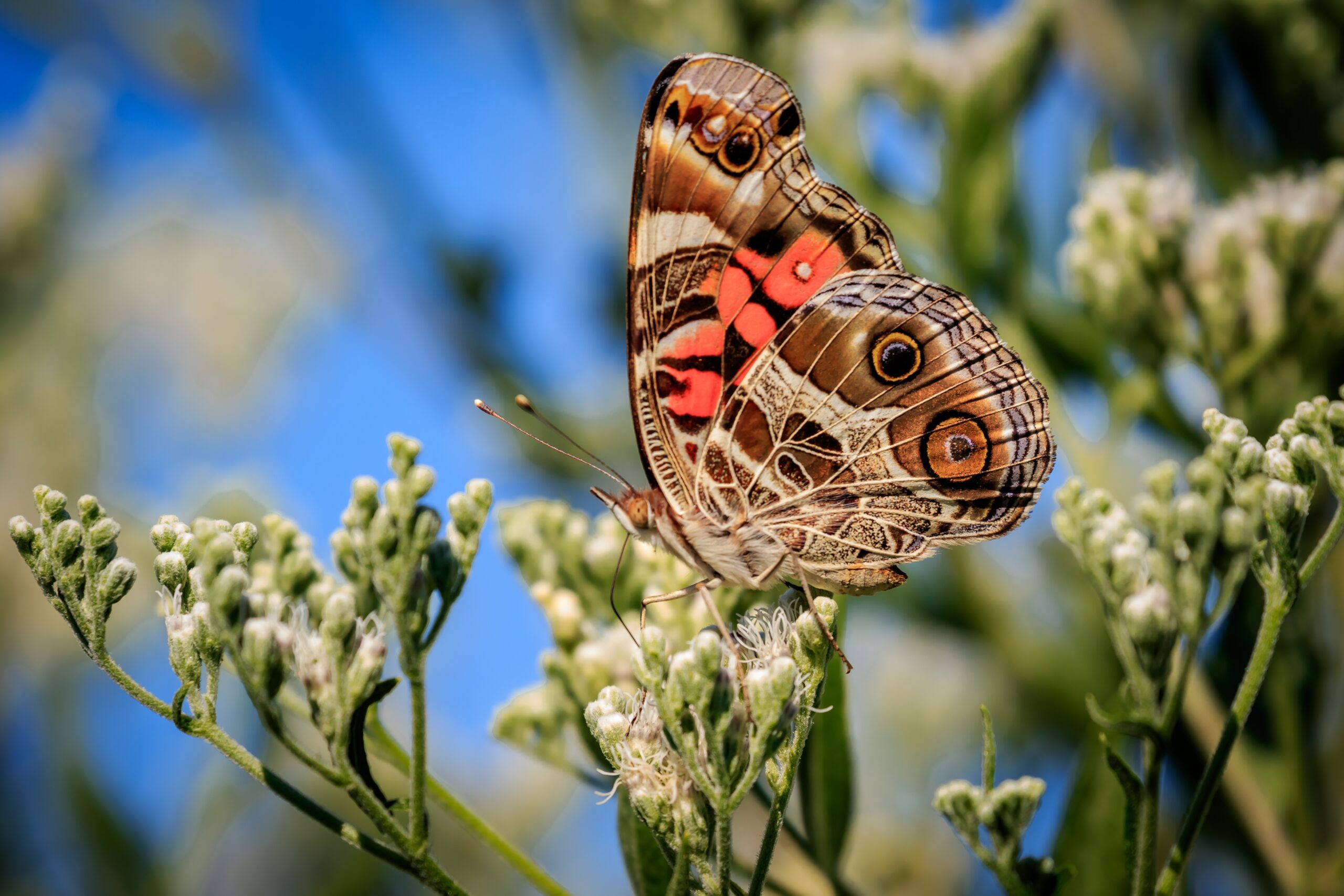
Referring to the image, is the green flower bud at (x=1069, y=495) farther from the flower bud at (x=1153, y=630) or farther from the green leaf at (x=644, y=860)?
the green leaf at (x=644, y=860)

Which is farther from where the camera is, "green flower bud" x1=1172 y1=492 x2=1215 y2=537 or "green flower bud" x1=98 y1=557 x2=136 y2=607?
"green flower bud" x1=98 y1=557 x2=136 y2=607

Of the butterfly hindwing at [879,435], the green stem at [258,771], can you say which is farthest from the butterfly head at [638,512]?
the green stem at [258,771]

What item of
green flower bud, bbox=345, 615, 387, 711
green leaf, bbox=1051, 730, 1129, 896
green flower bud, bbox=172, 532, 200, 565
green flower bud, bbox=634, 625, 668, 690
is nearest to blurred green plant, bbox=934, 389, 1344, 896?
green leaf, bbox=1051, 730, 1129, 896

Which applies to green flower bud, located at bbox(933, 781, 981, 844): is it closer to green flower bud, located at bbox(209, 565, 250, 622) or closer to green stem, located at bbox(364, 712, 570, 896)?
green stem, located at bbox(364, 712, 570, 896)

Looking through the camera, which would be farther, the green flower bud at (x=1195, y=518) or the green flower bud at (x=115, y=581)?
the green flower bud at (x=115, y=581)

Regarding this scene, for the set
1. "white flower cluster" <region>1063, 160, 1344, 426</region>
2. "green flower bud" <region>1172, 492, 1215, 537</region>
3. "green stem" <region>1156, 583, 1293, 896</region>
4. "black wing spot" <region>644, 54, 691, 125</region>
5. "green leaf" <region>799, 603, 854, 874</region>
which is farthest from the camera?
"white flower cluster" <region>1063, 160, 1344, 426</region>

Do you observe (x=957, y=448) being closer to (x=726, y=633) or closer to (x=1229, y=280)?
(x=726, y=633)

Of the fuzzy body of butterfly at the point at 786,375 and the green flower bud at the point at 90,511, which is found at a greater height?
the fuzzy body of butterfly at the point at 786,375

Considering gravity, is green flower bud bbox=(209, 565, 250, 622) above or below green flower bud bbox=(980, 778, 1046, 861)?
below
